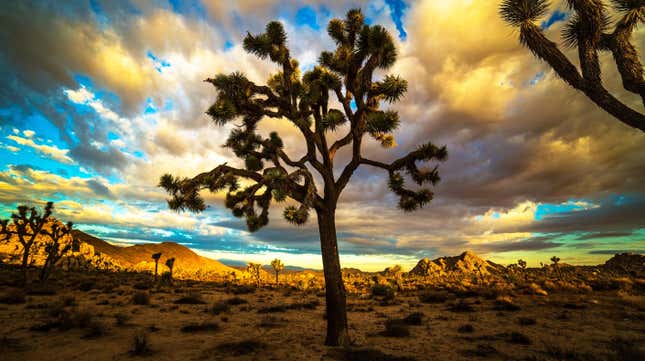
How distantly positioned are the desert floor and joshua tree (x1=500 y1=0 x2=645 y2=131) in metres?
4.87

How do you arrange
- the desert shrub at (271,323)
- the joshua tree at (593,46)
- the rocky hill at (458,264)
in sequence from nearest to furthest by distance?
the joshua tree at (593,46)
the desert shrub at (271,323)
the rocky hill at (458,264)

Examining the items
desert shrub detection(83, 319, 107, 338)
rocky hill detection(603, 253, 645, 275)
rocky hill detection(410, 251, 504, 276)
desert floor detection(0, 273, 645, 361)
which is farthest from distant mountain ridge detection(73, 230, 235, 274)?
rocky hill detection(603, 253, 645, 275)

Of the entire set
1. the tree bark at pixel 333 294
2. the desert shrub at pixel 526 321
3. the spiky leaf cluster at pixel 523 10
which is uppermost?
the spiky leaf cluster at pixel 523 10

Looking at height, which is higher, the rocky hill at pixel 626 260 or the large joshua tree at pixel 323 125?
the large joshua tree at pixel 323 125

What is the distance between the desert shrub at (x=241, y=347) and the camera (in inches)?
257

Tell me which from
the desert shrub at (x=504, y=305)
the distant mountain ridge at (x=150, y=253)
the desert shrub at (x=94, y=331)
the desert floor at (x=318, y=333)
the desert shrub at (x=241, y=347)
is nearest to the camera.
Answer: the desert floor at (x=318, y=333)

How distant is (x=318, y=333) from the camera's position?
8.64 meters

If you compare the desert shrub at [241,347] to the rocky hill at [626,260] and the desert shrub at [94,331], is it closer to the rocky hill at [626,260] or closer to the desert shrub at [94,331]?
the desert shrub at [94,331]

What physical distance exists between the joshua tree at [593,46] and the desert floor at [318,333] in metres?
4.87

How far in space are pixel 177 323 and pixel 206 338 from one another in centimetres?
A: 284

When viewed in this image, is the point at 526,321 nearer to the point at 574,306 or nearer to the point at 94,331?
the point at 574,306

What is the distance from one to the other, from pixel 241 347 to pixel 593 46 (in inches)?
367

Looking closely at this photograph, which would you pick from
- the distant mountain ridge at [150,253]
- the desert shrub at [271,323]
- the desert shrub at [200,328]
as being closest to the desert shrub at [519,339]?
the desert shrub at [271,323]

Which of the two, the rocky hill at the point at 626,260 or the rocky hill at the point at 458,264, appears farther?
the rocky hill at the point at 458,264
